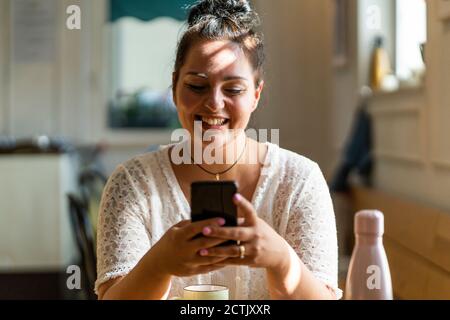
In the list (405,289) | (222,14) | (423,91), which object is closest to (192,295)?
(222,14)

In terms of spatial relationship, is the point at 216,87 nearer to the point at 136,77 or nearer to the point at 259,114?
the point at 259,114

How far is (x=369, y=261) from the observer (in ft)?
2.04

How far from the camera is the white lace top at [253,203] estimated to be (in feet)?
2.45

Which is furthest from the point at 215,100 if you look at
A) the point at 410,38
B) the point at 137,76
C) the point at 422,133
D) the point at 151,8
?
the point at 137,76

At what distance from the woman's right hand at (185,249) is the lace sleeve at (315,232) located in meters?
0.16

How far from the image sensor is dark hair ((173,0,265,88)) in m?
0.73

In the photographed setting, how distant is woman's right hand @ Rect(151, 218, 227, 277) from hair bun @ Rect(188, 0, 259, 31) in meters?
0.22

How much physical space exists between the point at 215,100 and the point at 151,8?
550 millimetres

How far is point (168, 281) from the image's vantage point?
0.67 metres

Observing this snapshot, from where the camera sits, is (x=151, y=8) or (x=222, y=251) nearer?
(x=222, y=251)

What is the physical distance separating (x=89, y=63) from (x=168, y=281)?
2.58m

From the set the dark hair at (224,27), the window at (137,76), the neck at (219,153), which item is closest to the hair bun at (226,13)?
the dark hair at (224,27)

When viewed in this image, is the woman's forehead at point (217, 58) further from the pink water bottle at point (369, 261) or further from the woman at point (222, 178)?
A: the pink water bottle at point (369, 261)
